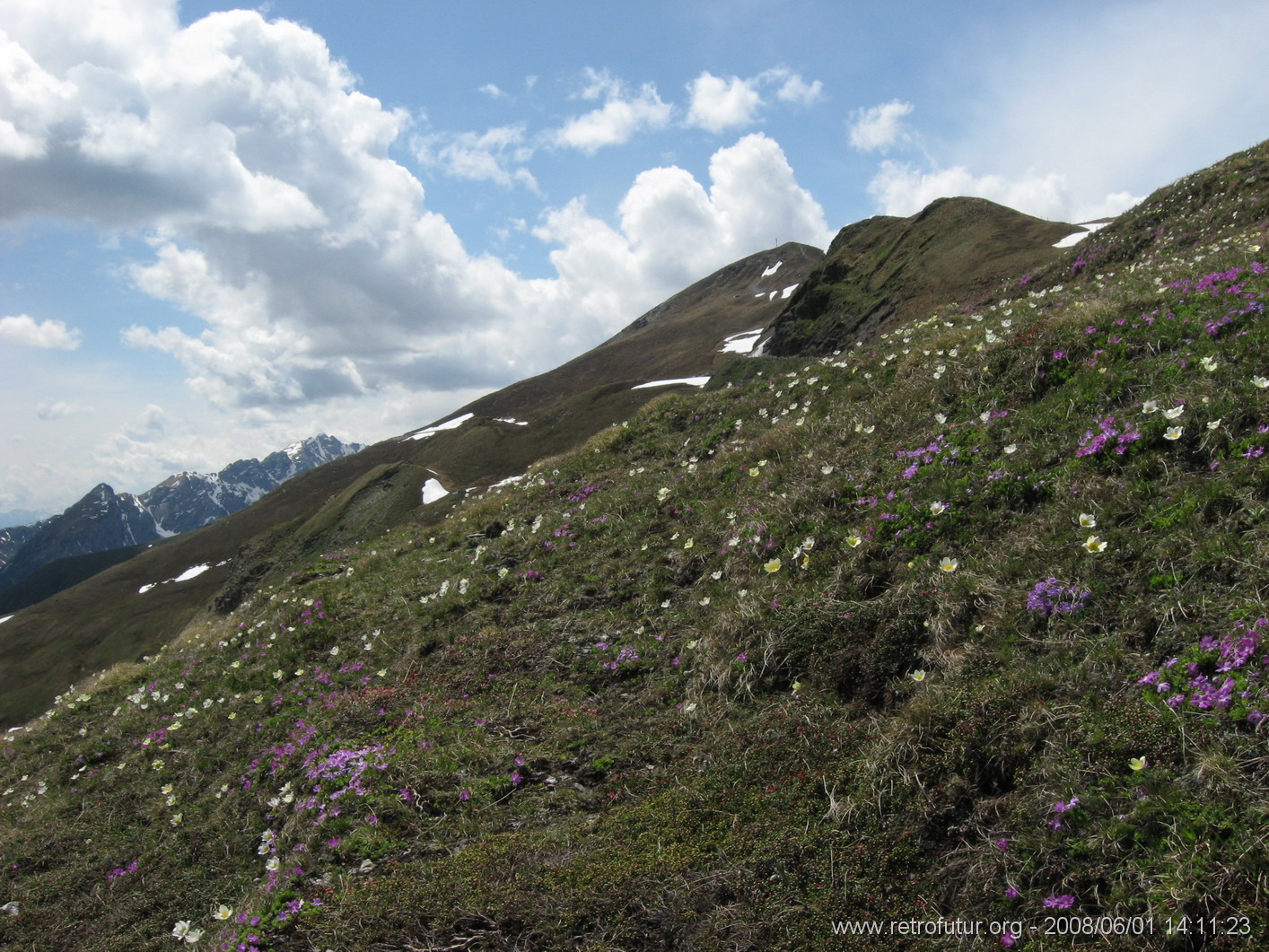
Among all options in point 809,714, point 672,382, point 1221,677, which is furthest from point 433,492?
point 1221,677

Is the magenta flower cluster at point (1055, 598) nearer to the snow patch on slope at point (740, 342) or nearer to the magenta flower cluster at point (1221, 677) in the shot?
the magenta flower cluster at point (1221, 677)

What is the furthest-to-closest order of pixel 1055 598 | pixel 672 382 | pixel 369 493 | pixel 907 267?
1. pixel 672 382
2. pixel 369 493
3. pixel 907 267
4. pixel 1055 598

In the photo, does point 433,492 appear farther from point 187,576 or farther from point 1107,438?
point 187,576

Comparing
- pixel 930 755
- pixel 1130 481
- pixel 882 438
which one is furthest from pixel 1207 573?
pixel 882 438

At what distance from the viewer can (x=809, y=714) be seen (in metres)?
5.79

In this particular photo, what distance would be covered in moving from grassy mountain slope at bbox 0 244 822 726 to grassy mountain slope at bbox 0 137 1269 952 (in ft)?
119

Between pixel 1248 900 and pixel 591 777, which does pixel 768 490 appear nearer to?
pixel 591 777

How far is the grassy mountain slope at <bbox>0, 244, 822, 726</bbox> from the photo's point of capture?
5956 cm

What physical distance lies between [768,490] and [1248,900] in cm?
704

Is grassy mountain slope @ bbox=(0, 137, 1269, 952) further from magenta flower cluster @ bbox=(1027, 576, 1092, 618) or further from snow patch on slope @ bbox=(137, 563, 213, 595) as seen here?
snow patch on slope @ bbox=(137, 563, 213, 595)

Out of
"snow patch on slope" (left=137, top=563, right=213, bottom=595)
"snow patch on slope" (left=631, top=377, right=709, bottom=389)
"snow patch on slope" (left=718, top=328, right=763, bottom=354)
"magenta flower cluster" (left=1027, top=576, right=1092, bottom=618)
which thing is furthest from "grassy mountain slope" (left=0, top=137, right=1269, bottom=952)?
"snow patch on slope" (left=137, top=563, right=213, bottom=595)

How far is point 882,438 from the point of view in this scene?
9.20 m

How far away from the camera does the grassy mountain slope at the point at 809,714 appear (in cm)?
381

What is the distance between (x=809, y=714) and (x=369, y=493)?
5953 centimetres
